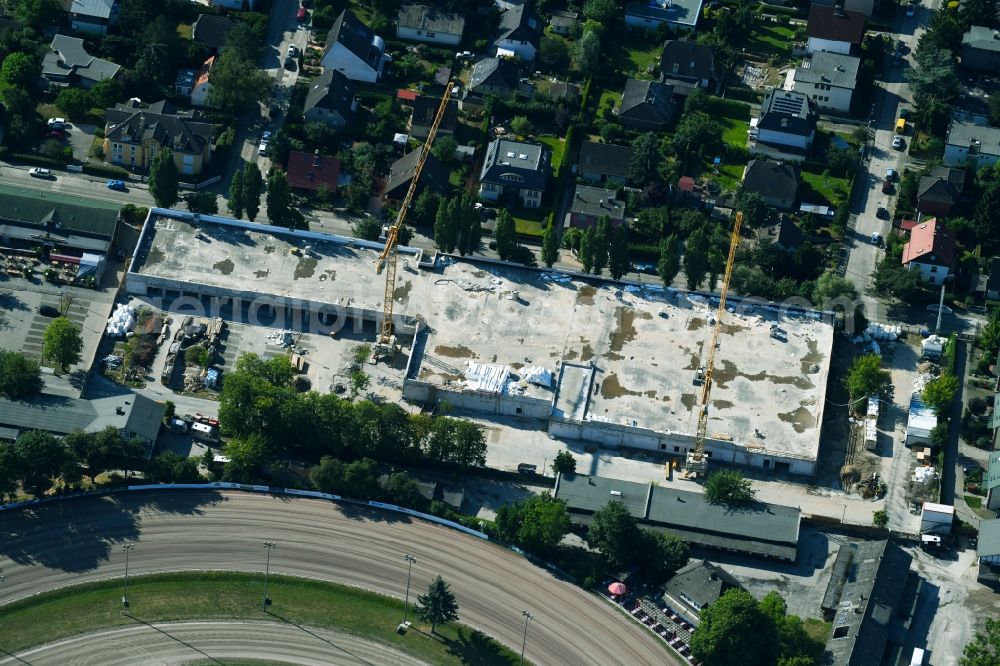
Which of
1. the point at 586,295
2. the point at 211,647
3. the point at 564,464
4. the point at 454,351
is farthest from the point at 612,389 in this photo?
the point at 211,647

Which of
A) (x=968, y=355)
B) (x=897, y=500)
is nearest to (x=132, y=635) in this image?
(x=897, y=500)

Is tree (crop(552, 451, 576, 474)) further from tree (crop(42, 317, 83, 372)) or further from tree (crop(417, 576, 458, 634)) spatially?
tree (crop(42, 317, 83, 372))

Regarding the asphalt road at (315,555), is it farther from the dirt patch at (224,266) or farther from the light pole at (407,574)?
the dirt patch at (224,266)

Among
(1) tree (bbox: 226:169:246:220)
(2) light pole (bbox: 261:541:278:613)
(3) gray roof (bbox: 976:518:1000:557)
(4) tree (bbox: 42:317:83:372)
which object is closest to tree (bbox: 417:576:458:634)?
(2) light pole (bbox: 261:541:278:613)

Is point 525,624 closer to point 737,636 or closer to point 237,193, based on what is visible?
point 737,636

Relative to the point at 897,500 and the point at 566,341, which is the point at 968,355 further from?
the point at 566,341

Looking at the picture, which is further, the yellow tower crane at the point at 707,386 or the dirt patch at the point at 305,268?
the dirt patch at the point at 305,268

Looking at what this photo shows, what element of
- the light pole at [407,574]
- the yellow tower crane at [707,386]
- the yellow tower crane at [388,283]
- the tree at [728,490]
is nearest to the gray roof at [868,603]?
the tree at [728,490]
